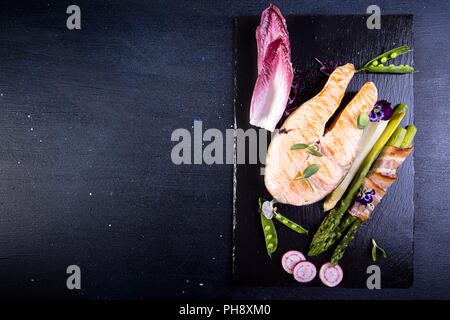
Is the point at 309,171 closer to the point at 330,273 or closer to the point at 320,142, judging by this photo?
the point at 320,142

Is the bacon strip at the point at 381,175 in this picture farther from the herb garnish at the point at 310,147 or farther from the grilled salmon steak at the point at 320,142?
the herb garnish at the point at 310,147

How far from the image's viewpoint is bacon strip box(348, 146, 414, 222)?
1478 mm

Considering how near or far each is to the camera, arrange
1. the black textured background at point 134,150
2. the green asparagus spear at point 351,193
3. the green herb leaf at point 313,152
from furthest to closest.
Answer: the black textured background at point 134,150 → the green asparagus spear at point 351,193 → the green herb leaf at point 313,152

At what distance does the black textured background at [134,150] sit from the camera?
1.64 meters

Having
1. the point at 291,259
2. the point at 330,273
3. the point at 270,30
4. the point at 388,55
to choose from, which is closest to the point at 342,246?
the point at 330,273

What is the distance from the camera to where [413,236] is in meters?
1.59

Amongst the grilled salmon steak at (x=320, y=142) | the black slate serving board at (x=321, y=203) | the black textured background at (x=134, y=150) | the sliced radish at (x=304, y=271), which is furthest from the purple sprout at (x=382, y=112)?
the sliced radish at (x=304, y=271)

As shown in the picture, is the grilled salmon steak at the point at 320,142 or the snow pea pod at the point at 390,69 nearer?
the grilled salmon steak at the point at 320,142

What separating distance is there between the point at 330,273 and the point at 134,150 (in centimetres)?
118

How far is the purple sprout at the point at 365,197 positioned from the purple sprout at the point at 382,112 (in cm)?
34

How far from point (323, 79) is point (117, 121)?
1.08m
